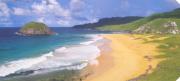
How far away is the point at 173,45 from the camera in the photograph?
78938 mm

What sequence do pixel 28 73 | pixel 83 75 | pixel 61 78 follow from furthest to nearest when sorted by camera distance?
pixel 28 73
pixel 83 75
pixel 61 78

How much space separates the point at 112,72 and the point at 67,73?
222 inches

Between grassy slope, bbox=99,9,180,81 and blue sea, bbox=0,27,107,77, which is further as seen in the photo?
blue sea, bbox=0,27,107,77

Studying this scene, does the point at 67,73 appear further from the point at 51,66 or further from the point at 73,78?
the point at 51,66

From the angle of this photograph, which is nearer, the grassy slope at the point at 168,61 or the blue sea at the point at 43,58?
the grassy slope at the point at 168,61

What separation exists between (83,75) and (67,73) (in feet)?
7.77

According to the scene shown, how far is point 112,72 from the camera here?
47875 mm

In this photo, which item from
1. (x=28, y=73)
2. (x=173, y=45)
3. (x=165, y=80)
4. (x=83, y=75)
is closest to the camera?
(x=165, y=80)

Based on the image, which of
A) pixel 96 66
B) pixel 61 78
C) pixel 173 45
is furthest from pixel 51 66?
pixel 173 45

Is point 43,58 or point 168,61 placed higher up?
point 168,61

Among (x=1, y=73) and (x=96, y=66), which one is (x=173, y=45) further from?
(x=1, y=73)

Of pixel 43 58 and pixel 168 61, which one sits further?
pixel 43 58

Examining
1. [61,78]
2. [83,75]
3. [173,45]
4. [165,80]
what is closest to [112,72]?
[83,75]

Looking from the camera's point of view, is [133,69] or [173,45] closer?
[133,69]
